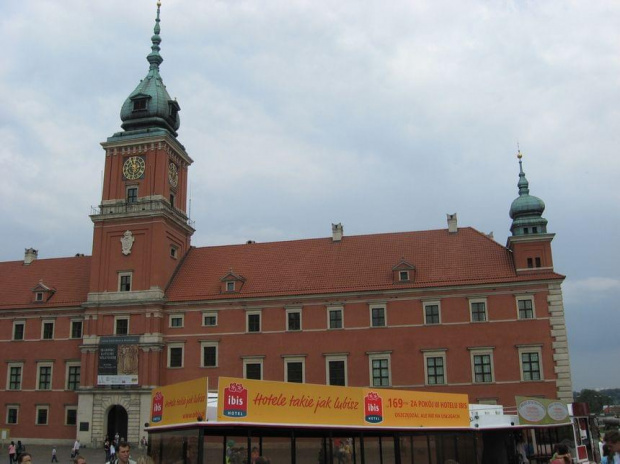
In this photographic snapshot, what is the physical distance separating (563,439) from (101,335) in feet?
107

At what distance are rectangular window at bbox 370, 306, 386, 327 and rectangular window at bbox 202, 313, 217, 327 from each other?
35.8ft

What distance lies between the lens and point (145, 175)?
162 ft

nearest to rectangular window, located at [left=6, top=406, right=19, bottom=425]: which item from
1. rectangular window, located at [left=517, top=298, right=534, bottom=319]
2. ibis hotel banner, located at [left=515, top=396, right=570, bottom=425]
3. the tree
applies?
rectangular window, located at [left=517, top=298, right=534, bottom=319]

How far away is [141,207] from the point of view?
48.6 m

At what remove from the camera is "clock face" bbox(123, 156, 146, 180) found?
49.6 meters

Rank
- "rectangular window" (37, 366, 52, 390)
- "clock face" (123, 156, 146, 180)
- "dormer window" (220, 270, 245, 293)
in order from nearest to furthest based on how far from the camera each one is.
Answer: "dormer window" (220, 270, 245, 293) → "rectangular window" (37, 366, 52, 390) → "clock face" (123, 156, 146, 180)

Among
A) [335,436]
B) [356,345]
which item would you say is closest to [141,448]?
[356,345]

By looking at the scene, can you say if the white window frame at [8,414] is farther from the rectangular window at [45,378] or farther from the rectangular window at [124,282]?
the rectangular window at [124,282]

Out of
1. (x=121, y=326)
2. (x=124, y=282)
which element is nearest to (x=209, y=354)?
(x=121, y=326)

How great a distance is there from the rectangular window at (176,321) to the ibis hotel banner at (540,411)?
2811 centimetres

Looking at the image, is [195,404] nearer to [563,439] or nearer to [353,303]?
[563,439]

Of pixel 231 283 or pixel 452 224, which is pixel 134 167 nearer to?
pixel 231 283

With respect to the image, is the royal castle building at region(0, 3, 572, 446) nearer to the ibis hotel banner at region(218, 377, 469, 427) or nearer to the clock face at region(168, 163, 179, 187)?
the clock face at region(168, 163, 179, 187)

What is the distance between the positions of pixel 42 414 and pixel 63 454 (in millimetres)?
6444
